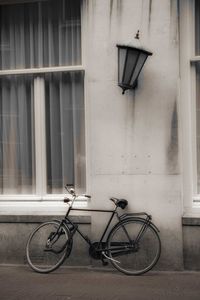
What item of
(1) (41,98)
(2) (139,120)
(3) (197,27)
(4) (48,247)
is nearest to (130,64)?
(2) (139,120)

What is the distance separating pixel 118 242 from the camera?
880cm

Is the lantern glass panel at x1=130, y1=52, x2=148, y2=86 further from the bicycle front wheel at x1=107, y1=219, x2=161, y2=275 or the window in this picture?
the bicycle front wheel at x1=107, y1=219, x2=161, y2=275

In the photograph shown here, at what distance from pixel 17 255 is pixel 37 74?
2791 millimetres

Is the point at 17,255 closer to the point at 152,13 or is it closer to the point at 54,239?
the point at 54,239

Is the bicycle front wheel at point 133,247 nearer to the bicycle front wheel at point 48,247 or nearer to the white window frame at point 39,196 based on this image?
the bicycle front wheel at point 48,247

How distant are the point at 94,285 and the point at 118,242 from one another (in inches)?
37.1

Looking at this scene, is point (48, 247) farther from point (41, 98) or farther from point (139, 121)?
point (41, 98)

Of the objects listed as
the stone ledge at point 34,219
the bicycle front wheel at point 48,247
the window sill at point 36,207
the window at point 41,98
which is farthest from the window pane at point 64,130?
the bicycle front wheel at point 48,247

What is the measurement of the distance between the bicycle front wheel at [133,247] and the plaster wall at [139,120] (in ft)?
0.63

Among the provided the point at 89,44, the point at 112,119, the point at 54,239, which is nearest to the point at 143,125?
the point at 112,119

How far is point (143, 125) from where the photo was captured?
8938 millimetres

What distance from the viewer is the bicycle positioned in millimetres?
8711

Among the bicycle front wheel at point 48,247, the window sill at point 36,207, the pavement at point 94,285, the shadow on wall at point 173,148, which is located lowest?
the pavement at point 94,285

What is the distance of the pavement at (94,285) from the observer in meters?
7.50
